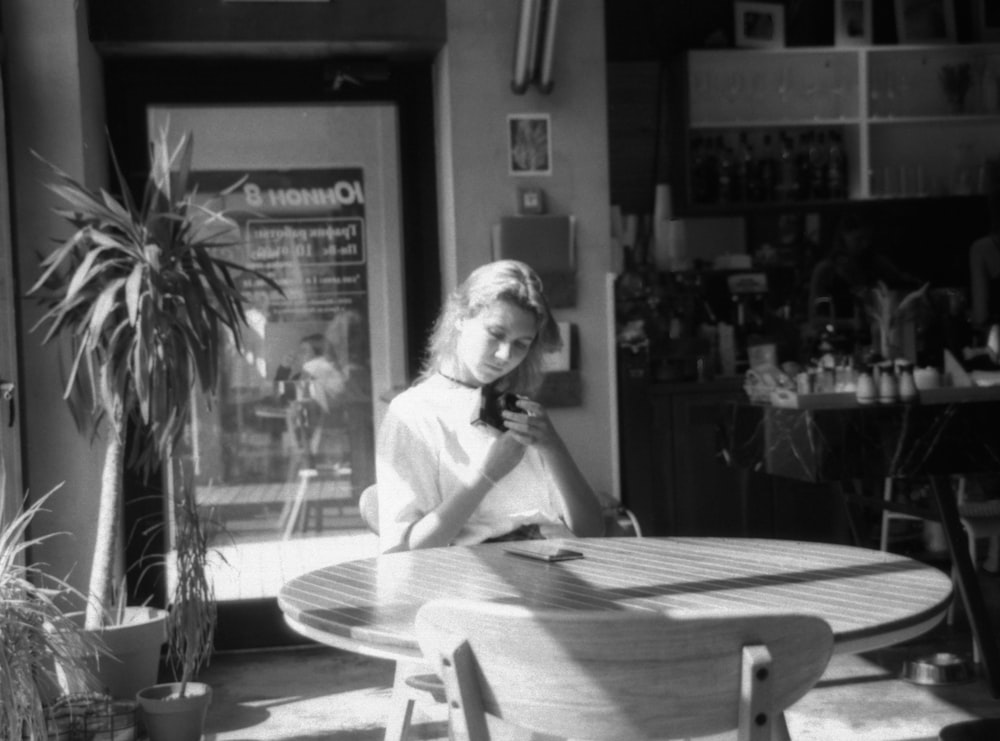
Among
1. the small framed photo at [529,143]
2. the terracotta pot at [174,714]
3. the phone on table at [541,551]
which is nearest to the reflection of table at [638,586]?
the phone on table at [541,551]

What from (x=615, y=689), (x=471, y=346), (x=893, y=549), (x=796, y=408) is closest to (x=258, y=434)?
(x=796, y=408)

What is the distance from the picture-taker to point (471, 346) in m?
3.09

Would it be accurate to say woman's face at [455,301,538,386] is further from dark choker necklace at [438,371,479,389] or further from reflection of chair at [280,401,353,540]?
reflection of chair at [280,401,353,540]

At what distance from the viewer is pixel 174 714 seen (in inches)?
157

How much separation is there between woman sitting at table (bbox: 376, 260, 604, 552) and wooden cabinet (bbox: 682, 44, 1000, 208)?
437 centimetres

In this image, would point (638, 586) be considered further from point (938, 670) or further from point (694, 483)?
point (694, 483)

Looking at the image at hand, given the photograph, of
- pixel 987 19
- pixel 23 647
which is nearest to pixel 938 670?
pixel 23 647

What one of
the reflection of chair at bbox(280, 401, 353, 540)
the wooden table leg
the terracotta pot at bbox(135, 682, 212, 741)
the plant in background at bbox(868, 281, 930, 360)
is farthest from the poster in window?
the plant in background at bbox(868, 281, 930, 360)

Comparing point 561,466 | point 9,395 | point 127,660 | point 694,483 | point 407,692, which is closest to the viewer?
point 407,692

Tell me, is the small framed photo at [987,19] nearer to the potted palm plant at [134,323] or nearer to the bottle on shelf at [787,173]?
the bottle on shelf at [787,173]

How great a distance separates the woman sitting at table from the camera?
2.95m

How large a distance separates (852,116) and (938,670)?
3.86 metres

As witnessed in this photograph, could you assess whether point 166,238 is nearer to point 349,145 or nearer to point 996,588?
point 349,145

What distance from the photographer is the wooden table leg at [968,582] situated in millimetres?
4441
